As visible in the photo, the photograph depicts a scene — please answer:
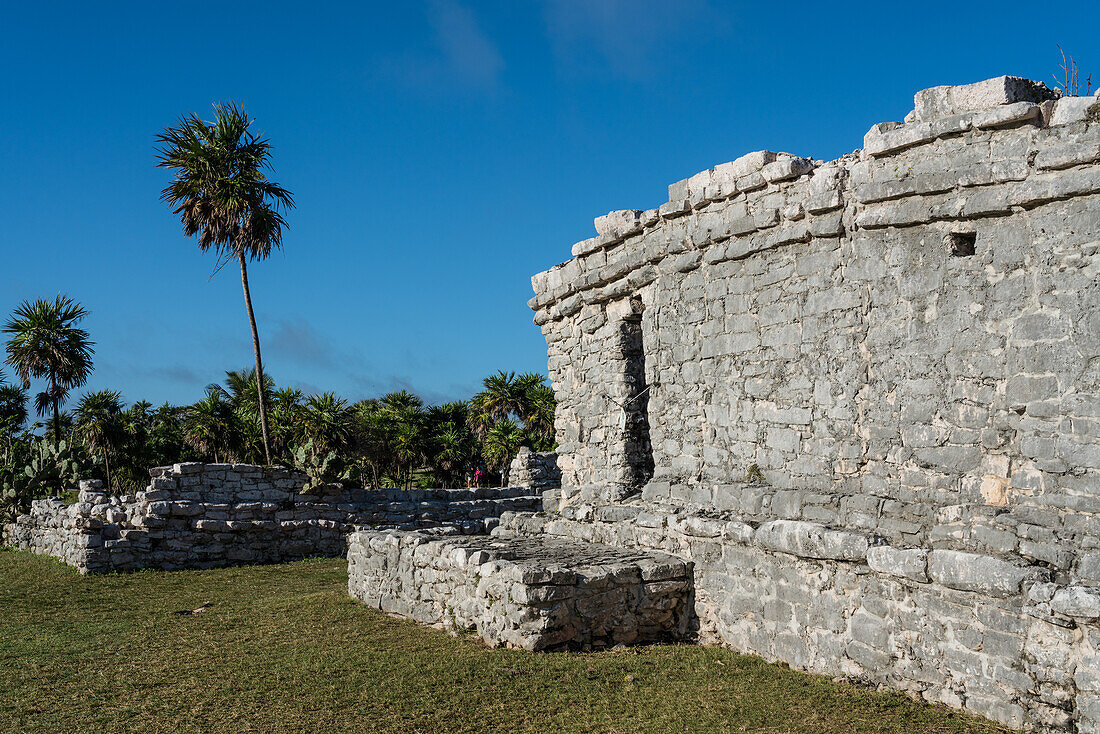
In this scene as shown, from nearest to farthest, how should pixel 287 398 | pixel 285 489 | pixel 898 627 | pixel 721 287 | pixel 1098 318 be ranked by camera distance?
pixel 1098 318 → pixel 898 627 → pixel 721 287 → pixel 285 489 → pixel 287 398

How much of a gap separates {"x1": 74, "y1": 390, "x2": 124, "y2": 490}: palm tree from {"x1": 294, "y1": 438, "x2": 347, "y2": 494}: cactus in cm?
1259

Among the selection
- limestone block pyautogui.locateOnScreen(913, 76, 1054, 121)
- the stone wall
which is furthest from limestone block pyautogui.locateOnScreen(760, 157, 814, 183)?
limestone block pyautogui.locateOnScreen(913, 76, 1054, 121)

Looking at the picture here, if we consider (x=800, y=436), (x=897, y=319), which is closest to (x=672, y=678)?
(x=800, y=436)

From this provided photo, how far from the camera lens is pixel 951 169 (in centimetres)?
555

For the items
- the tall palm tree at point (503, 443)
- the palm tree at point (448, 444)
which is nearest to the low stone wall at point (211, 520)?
the tall palm tree at point (503, 443)

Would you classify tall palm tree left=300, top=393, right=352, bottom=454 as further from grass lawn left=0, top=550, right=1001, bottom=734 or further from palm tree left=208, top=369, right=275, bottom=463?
grass lawn left=0, top=550, right=1001, bottom=734

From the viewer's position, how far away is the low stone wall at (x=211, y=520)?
1299 cm

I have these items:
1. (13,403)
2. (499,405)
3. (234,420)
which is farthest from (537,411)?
(13,403)

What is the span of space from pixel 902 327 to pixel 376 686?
4.67 meters

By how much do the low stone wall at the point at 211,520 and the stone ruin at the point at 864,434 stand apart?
5.71m

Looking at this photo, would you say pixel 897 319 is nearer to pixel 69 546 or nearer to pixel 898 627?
pixel 898 627

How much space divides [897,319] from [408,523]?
1175 cm

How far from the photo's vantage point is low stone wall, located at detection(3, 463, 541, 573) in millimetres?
12992

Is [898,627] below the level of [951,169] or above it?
below
